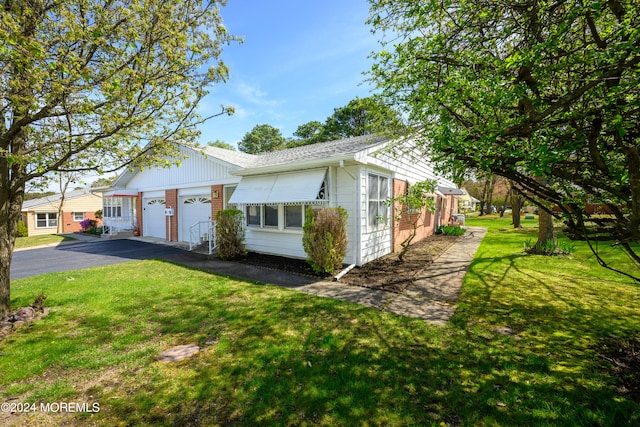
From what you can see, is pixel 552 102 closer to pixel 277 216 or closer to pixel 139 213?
pixel 277 216

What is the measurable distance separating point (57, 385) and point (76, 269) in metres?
8.66

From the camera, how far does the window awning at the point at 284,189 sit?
9094 mm

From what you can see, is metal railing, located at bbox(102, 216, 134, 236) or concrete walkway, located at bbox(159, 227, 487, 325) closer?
concrete walkway, located at bbox(159, 227, 487, 325)

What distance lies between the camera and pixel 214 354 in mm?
4090

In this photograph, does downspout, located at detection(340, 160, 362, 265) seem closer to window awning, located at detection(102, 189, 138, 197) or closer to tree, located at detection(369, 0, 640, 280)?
tree, located at detection(369, 0, 640, 280)

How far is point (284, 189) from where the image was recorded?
388 inches

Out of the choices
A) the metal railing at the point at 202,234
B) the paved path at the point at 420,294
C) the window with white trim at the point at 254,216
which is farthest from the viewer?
the metal railing at the point at 202,234

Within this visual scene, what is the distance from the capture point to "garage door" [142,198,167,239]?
17625mm

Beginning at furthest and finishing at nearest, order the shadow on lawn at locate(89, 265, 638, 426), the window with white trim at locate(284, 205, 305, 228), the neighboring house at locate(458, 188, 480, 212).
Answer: the neighboring house at locate(458, 188, 480, 212) < the window with white trim at locate(284, 205, 305, 228) < the shadow on lawn at locate(89, 265, 638, 426)

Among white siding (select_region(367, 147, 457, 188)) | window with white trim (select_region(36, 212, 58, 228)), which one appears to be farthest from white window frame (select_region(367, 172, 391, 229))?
window with white trim (select_region(36, 212, 58, 228))

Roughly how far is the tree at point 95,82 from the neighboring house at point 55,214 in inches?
1214

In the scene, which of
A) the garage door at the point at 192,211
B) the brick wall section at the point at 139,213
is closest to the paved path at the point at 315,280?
the garage door at the point at 192,211

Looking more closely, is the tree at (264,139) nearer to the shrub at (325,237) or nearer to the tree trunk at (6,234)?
the shrub at (325,237)

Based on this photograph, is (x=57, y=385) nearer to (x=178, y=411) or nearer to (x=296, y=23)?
(x=178, y=411)
